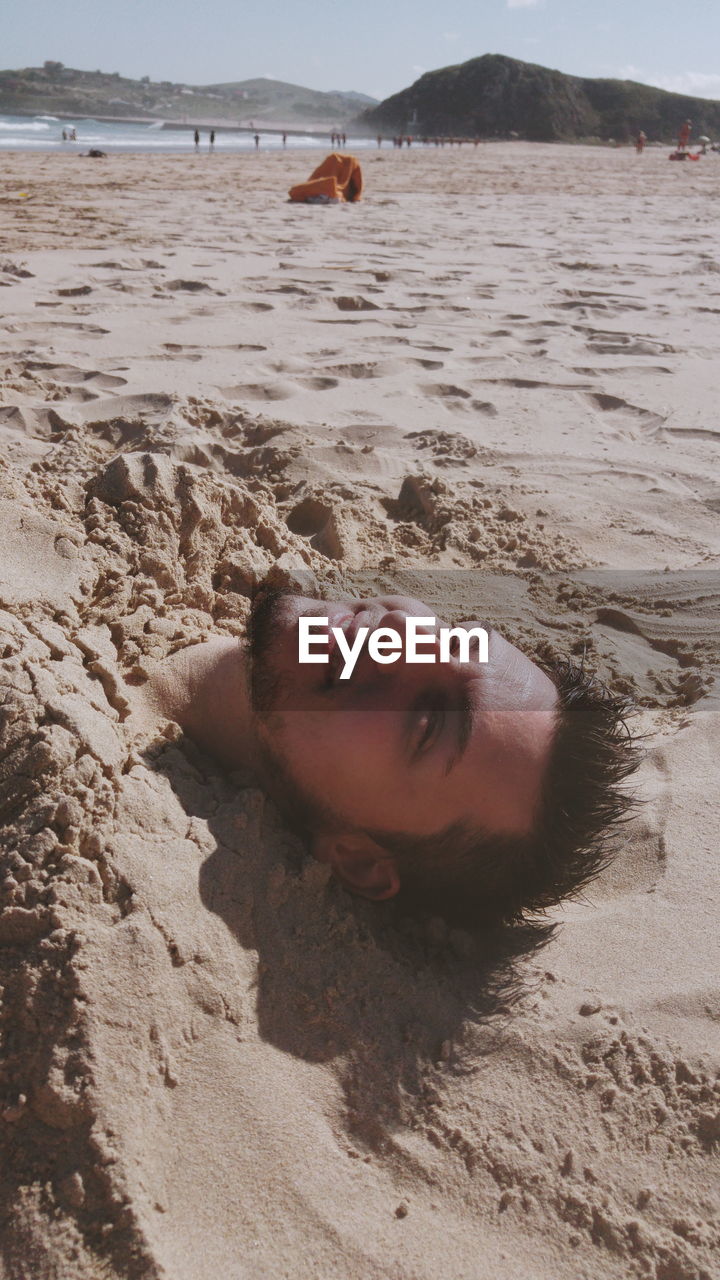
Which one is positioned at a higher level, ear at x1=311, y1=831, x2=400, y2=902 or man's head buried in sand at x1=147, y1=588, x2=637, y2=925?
man's head buried in sand at x1=147, y1=588, x2=637, y2=925

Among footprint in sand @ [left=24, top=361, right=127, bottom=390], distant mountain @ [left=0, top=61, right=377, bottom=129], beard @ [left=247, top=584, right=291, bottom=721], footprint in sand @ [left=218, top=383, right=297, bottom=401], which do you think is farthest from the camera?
distant mountain @ [left=0, top=61, right=377, bottom=129]

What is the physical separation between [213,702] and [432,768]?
0.50 m

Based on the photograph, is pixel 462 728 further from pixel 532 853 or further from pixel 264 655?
pixel 264 655

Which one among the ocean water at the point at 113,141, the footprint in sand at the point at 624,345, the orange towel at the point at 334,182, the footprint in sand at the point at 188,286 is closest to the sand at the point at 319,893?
the footprint in sand at the point at 624,345

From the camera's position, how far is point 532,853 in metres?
1.67

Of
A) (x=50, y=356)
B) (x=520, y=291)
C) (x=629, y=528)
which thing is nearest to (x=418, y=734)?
(x=629, y=528)

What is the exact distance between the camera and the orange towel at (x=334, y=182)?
1104 cm

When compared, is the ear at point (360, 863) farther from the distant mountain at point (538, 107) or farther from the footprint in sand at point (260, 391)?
the distant mountain at point (538, 107)

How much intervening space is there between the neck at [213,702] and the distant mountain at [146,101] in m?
65.0

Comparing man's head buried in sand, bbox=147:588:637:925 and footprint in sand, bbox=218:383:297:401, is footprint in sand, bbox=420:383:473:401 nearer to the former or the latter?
footprint in sand, bbox=218:383:297:401

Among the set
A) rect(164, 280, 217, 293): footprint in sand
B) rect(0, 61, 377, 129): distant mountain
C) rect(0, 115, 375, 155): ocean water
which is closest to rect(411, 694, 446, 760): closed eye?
rect(164, 280, 217, 293): footprint in sand

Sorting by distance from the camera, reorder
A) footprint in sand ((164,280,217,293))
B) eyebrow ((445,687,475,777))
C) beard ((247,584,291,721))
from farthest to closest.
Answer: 1. footprint in sand ((164,280,217,293))
2. beard ((247,584,291,721))
3. eyebrow ((445,687,475,777))

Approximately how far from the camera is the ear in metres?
1.62

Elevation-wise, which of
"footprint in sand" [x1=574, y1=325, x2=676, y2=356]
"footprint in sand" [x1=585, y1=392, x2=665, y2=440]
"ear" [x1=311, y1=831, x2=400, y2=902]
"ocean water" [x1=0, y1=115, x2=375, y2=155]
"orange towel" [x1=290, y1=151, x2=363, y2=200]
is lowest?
"ear" [x1=311, y1=831, x2=400, y2=902]
